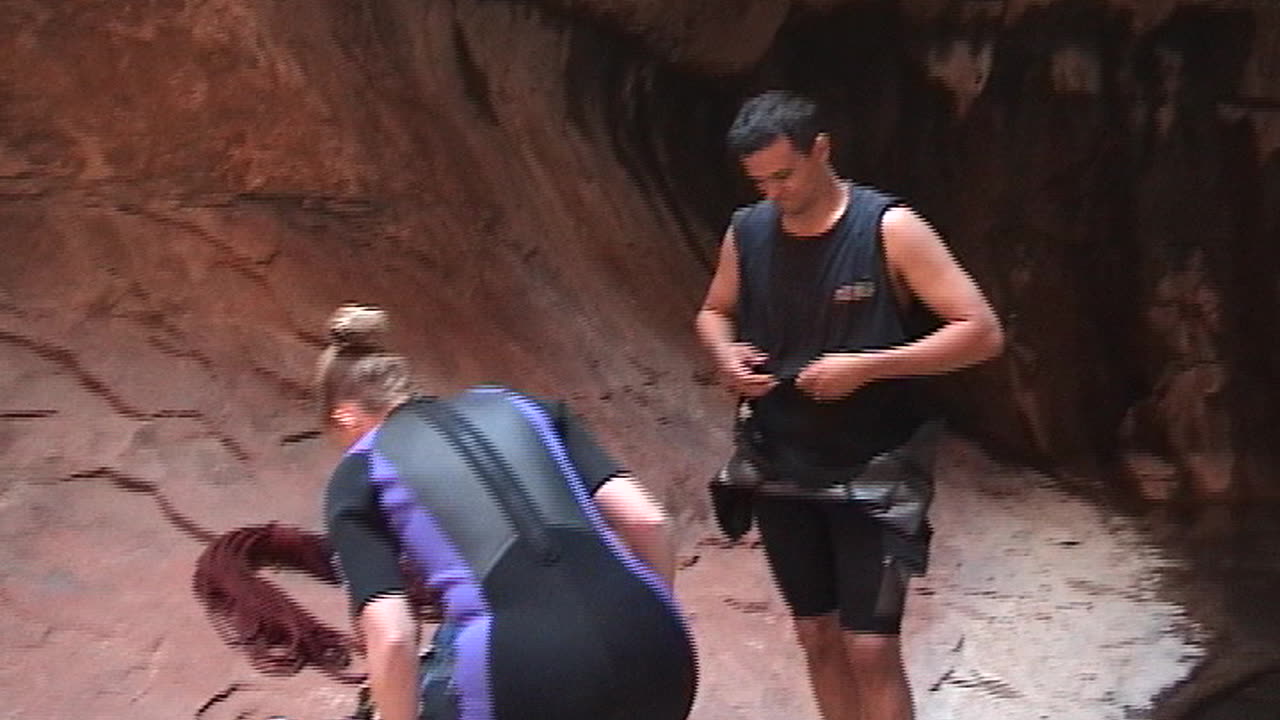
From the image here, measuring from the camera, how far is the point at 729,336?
7.10 ft

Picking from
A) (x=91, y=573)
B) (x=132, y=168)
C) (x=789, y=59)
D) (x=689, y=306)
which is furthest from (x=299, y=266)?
(x=789, y=59)

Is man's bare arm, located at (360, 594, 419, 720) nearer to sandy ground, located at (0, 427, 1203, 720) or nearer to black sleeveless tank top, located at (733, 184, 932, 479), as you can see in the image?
black sleeveless tank top, located at (733, 184, 932, 479)

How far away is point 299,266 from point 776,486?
1780mm

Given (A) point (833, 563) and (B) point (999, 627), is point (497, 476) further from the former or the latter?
(B) point (999, 627)

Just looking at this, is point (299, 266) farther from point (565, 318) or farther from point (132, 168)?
point (565, 318)

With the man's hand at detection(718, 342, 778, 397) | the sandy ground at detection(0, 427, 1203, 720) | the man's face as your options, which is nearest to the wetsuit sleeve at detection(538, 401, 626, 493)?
the man's hand at detection(718, 342, 778, 397)

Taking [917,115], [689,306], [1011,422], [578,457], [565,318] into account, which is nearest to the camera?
[578,457]

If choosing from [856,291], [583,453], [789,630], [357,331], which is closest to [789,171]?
[856,291]

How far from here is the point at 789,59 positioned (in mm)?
5176

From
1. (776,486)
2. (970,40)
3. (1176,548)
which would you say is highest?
(970,40)

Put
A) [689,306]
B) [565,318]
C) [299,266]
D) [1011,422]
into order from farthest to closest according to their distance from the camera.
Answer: [1011,422], [689,306], [565,318], [299,266]

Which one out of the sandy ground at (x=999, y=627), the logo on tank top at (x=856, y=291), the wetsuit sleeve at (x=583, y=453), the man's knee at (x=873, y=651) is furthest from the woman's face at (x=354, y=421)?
the sandy ground at (x=999, y=627)

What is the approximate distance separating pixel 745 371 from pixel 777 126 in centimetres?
38

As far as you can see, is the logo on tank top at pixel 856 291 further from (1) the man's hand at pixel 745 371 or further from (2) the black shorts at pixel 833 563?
(2) the black shorts at pixel 833 563
